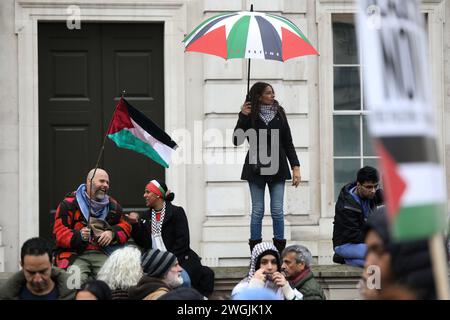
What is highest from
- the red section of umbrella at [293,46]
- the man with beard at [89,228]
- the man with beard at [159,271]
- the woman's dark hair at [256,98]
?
the red section of umbrella at [293,46]

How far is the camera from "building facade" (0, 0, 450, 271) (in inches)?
468

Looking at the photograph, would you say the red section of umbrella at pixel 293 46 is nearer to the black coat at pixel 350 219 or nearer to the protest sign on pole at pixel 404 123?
the black coat at pixel 350 219

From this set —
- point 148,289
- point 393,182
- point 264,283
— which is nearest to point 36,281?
point 148,289

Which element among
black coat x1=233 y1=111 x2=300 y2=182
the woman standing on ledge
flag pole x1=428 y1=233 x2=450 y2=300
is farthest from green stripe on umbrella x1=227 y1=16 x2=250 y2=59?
flag pole x1=428 y1=233 x2=450 y2=300

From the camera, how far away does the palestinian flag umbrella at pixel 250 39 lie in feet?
31.9

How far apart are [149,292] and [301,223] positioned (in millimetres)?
Result: 4569

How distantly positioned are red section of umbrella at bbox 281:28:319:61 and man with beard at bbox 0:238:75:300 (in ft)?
9.70

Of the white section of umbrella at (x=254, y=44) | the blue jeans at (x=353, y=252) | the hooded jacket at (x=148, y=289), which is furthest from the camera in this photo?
the blue jeans at (x=353, y=252)

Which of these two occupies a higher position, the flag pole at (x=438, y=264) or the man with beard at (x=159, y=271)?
the flag pole at (x=438, y=264)

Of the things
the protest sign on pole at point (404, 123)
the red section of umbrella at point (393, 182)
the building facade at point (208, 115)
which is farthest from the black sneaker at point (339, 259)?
the red section of umbrella at point (393, 182)

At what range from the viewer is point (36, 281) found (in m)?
7.74

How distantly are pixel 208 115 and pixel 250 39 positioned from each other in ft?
7.55

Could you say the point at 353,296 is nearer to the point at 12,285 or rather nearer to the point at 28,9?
the point at 12,285

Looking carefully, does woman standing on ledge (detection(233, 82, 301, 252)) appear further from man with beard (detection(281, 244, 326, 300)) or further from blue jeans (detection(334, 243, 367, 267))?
man with beard (detection(281, 244, 326, 300))
